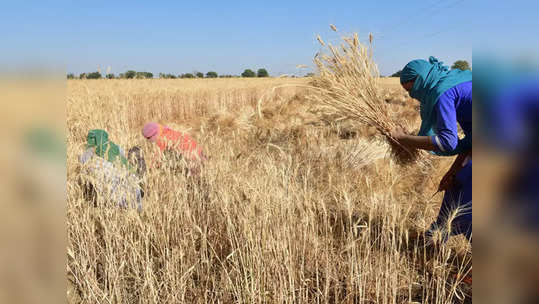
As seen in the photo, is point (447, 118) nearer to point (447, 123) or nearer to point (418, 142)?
point (447, 123)

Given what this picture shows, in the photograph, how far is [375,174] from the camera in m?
3.61

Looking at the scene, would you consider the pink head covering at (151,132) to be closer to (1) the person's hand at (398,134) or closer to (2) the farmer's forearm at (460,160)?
(1) the person's hand at (398,134)

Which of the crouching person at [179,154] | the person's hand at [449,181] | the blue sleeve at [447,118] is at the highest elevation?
the blue sleeve at [447,118]

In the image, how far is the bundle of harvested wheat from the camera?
2322 millimetres

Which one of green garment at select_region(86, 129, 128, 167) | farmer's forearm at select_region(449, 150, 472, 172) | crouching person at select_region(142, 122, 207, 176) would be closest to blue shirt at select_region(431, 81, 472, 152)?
farmer's forearm at select_region(449, 150, 472, 172)

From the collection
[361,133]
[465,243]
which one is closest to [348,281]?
[465,243]

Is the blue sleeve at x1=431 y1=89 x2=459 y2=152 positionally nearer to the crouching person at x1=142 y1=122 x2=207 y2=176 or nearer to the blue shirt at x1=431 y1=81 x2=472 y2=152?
the blue shirt at x1=431 y1=81 x2=472 y2=152

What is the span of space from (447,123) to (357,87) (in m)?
0.71

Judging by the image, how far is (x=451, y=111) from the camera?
1.76m

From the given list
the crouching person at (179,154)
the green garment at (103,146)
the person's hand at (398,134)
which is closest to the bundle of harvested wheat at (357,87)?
the person's hand at (398,134)

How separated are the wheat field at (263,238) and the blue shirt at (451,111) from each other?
0.37 metres

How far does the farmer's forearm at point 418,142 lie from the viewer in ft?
6.29
